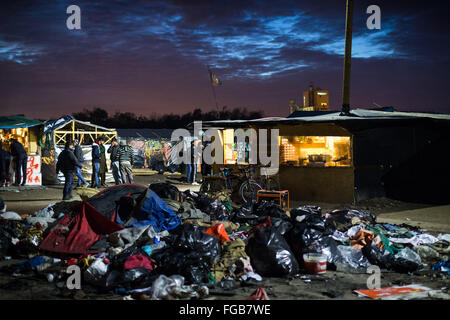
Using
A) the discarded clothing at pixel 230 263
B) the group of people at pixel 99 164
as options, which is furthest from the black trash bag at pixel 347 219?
the group of people at pixel 99 164

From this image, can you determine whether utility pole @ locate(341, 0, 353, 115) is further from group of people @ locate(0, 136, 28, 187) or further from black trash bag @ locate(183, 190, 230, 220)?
group of people @ locate(0, 136, 28, 187)

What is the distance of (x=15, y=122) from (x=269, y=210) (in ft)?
47.5

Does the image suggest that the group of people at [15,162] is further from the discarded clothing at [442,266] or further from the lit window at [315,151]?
the discarded clothing at [442,266]

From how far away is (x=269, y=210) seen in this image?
8.58m

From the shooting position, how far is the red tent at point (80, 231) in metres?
6.43

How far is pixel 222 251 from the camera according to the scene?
6.11 meters

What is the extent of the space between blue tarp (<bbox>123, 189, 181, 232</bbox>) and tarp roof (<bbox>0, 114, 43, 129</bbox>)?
1310 cm

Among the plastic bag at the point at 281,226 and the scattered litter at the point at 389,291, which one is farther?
the plastic bag at the point at 281,226

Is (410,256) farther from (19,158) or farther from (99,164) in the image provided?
(19,158)

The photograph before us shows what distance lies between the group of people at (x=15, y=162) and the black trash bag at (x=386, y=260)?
1416 cm
